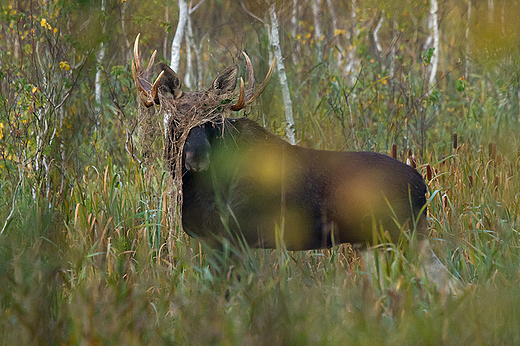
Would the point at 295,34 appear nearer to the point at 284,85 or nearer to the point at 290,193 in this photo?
the point at 284,85

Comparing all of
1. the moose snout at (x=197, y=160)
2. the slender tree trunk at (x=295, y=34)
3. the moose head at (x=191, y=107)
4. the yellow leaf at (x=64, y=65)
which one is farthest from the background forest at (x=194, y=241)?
the moose snout at (x=197, y=160)

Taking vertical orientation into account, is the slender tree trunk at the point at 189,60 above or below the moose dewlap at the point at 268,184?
above

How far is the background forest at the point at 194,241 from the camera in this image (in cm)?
238

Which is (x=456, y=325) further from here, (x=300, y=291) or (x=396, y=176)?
(x=396, y=176)

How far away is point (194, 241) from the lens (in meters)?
4.57

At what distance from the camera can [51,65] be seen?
17.3ft

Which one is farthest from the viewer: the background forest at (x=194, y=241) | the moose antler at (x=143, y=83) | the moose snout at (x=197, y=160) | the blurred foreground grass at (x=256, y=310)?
the moose antler at (x=143, y=83)

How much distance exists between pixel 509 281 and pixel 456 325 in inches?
24.0

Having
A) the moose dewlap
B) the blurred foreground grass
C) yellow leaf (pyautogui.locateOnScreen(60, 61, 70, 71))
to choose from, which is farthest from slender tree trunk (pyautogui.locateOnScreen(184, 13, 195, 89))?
the blurred foreground grass

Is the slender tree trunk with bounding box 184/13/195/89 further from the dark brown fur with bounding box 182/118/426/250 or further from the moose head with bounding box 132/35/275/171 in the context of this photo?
the dark brown fur with bounding box 182/118/426/250

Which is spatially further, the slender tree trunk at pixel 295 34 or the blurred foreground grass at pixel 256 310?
the slender tree trunk at pixel 295 34

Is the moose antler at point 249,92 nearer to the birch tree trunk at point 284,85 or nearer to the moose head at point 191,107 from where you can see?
the moose head at point 191,107

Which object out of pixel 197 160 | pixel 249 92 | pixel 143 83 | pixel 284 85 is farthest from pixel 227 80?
pixel 284 85

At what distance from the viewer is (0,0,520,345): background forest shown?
2.38 metres
